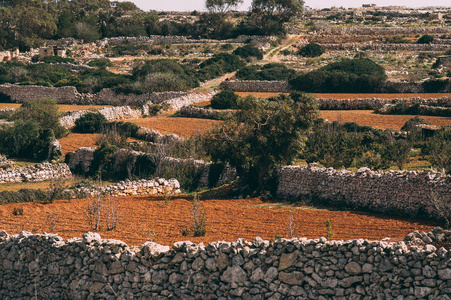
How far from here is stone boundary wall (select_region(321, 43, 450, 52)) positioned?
78750mm

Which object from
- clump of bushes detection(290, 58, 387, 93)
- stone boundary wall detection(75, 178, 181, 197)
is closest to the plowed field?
stone boundary wall detection(75, 178, 181, 197)

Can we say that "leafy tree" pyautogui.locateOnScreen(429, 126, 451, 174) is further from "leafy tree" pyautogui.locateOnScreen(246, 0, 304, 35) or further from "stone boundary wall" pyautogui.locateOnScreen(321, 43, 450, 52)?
"leafy tree" pyautogui.locateOnScreen(246, 0, 304, 35)

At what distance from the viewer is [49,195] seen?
2303cm

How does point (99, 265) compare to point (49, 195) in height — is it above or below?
above

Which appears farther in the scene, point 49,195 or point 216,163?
point 216,163

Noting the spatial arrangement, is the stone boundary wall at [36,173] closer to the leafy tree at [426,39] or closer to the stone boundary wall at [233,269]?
the stone boundary wall at [233,269]

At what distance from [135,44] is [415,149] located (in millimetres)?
73444

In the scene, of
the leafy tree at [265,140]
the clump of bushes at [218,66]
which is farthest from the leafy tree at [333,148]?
the clump of bushes at [218,66]

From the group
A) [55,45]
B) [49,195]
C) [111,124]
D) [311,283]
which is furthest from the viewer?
[55,45]

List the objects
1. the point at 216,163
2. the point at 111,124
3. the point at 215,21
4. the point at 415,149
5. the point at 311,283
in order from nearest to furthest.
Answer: the point at 311,283
the point at 216,163
the point at 415,149
the point at 111,124
the point at 215,21

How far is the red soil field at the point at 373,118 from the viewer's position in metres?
37.7

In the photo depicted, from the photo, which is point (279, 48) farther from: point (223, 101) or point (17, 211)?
point (17, 211)

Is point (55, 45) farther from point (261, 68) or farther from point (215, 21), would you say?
point (261, 68)

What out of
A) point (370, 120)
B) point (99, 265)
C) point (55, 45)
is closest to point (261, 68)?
point (370, 120)
